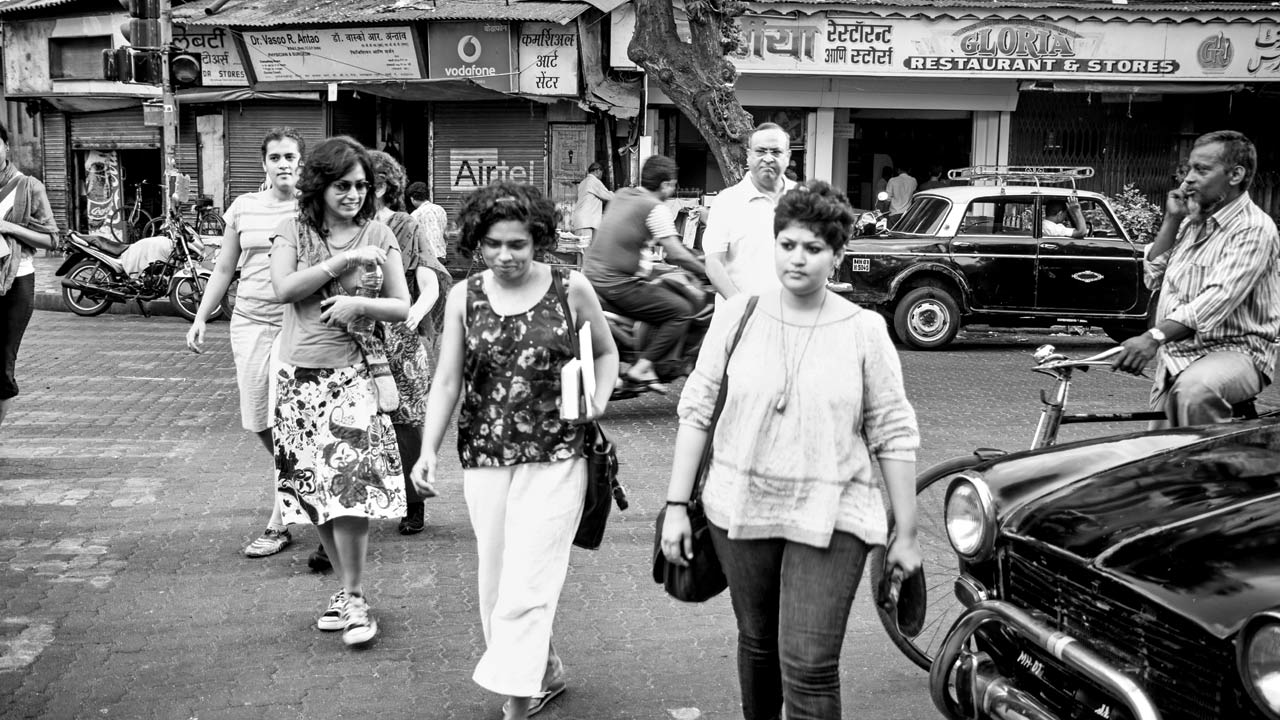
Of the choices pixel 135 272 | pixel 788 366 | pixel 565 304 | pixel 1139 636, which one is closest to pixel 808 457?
pixel 788 366

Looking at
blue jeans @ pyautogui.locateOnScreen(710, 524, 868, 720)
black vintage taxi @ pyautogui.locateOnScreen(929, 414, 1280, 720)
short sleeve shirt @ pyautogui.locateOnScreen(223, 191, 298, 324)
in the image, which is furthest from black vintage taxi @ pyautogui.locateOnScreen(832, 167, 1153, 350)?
blue jeans @ pyautogui.locateOnScreen(710, 524, 868, 720)

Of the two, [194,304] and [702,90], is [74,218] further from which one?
[702,90]

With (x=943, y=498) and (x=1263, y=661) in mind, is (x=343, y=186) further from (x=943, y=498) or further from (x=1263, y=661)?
(x=1263, y=661)

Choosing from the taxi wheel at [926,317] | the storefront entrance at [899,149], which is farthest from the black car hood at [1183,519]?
the storefront entrance at [899,149]

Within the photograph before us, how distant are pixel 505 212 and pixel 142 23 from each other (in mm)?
13040

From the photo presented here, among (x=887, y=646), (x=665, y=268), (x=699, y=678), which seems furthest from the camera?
(x=665, y=268)

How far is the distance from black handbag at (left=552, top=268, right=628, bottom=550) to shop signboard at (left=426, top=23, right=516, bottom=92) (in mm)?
15270

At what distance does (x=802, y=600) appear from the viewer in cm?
314

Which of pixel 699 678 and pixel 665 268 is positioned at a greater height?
pixel 665 268

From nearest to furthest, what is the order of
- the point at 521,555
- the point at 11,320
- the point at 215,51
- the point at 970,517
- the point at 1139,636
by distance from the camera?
the point at 1139,636, the point at 970,517, the point at 521,555, the point at 11,320, the point at 215,51

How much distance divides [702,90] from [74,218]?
14652 mm

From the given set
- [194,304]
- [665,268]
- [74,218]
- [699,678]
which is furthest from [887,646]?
[74,218]

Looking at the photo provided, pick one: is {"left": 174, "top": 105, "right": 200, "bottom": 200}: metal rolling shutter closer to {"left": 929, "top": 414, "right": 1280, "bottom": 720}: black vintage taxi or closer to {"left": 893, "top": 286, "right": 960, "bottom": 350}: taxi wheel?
{"left": 893, "top": 286, "right": 960, "bottom": 350}: taxi wheel

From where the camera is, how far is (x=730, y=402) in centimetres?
328
